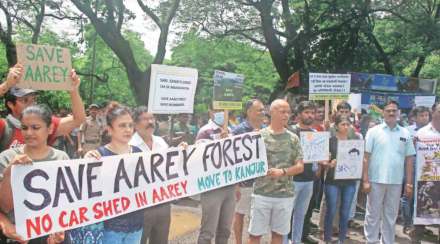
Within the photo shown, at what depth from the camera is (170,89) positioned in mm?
4875

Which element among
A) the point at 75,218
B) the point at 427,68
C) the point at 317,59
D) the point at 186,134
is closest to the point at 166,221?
the point at 75,218

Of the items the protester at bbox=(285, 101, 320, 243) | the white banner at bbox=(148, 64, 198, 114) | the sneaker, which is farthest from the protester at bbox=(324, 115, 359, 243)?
the white banner at bbox=(148, 64, 198, 114)

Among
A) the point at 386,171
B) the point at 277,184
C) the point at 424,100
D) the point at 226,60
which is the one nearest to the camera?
the point at 277,184

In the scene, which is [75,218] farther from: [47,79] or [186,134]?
[186,134]

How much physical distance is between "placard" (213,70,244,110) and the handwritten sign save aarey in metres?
1.88

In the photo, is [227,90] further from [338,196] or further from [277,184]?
[338,196]

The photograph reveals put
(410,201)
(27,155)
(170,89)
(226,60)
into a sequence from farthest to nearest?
(226,60) → (410,201) → (170,89) → (27,155)

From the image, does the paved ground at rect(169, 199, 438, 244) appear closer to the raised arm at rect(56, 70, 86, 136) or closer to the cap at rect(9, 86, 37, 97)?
the raised arm at rect(56, 70, 86, 136)

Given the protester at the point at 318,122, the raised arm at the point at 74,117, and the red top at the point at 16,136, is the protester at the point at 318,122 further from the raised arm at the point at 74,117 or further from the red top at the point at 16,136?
the red top at the point at 16,136

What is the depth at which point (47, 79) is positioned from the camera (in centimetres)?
368

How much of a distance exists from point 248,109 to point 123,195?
86.7 inches

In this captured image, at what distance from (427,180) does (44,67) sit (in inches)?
186

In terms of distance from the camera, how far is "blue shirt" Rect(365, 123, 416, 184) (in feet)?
18.3

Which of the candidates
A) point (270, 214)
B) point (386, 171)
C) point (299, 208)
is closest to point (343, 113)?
point (386, 171)
